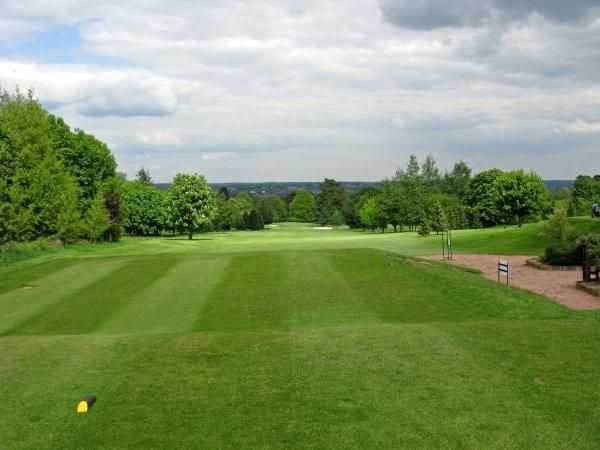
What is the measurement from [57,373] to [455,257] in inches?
1368

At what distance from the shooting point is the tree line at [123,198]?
A: 43.2m

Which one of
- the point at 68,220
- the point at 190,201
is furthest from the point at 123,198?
the point at 68,220

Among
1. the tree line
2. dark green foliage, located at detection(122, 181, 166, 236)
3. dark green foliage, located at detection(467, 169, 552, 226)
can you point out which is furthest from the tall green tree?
dark green foliage, located at detection(467, 169, 552, 226)

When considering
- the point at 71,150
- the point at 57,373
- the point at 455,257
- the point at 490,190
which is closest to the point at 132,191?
the point at 71,150

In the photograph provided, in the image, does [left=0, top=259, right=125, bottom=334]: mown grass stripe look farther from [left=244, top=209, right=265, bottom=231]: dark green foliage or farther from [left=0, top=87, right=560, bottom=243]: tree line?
[left=244, top=209, right=265, bottom=231]: dark green foliage

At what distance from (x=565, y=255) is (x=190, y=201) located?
196 ft

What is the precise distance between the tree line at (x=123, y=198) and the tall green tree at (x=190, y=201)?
13 cm

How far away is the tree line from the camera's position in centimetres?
4316

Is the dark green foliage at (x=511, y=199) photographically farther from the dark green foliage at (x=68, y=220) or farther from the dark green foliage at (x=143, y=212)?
the dark green foliage at (x=68, y=220)

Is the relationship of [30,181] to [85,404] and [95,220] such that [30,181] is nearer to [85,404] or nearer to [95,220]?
[95,220]

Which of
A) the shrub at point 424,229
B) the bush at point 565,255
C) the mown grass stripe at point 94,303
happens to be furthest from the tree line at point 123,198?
the mown grass stripe at point 94,303

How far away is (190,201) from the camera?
281 feet

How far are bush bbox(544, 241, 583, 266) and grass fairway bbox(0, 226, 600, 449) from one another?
43.8 ft

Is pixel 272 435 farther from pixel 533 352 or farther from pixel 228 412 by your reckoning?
pixel 533 352
